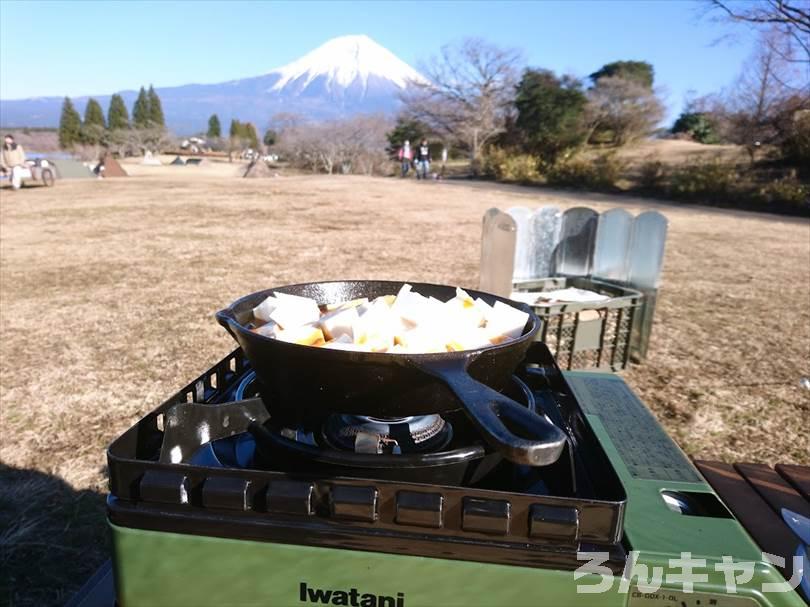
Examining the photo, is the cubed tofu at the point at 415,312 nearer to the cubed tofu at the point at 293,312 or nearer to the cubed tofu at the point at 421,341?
the cubed tofu at the point at 421,341

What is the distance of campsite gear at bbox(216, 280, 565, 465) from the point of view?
0.87 m

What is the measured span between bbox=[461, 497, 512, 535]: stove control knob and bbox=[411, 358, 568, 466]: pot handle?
0.55 feet

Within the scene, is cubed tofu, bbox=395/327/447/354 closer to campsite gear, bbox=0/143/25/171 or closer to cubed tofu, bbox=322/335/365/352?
cubed tofu, bbox=322/335/365/352

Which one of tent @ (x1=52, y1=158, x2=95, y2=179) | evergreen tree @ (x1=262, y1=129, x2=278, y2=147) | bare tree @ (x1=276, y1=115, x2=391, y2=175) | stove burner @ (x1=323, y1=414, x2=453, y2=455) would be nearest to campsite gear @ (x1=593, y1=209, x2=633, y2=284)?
stove burner @ (x1=323, y1=414, x2=453, y2=455)

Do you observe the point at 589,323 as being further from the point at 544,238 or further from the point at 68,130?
the point at 68,130

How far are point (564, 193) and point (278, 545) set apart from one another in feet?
64.9

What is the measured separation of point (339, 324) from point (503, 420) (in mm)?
478

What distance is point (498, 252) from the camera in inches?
151

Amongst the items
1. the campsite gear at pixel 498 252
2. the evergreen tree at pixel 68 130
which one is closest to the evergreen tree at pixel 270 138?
the evergreen tree at pixel 68 130

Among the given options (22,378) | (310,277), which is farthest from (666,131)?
(22,378)

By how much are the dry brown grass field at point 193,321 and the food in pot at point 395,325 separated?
160cm

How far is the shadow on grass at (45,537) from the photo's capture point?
207cm

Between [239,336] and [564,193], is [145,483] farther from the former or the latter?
[564,193]

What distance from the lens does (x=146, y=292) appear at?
6.04 m
